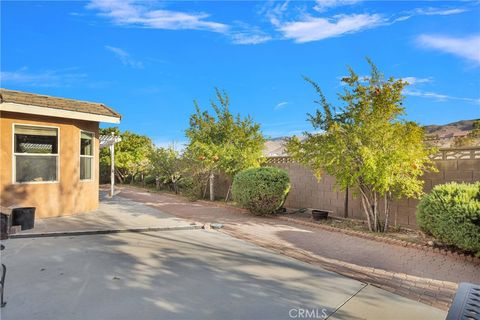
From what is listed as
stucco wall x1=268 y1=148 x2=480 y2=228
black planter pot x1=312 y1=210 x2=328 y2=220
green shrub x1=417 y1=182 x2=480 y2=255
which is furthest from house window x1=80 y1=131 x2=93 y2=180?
green shrub x1=417 y1=182 x2=480 y2=255

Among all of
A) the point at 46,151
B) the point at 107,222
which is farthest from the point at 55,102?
the point at 107,222

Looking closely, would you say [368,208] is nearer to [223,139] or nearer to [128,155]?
[223,139]

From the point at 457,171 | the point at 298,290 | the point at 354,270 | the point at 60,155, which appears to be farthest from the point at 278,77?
the point at 298,290

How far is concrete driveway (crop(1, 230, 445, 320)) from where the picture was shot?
313 cm

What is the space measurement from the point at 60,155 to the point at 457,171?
34.3 feet

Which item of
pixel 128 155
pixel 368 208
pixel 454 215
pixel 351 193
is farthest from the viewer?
pixel 128 155

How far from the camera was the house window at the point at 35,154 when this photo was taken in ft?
25.9

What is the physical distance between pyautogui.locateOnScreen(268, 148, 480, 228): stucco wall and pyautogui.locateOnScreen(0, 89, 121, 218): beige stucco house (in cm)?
700

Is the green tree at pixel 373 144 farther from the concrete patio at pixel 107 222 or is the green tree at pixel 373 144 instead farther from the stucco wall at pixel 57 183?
the stucco wall at pixel 57 183

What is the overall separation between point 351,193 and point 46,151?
29.8 ft

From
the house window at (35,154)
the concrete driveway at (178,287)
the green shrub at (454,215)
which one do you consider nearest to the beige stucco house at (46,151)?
the house window at (35,154)

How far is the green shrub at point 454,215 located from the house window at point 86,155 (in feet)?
30.6

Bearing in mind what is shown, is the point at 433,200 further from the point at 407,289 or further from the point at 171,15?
the point at 171,15

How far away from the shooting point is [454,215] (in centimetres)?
546
